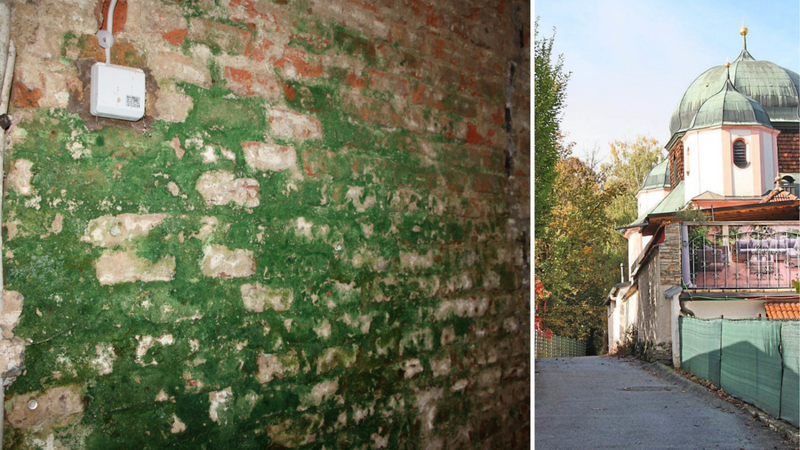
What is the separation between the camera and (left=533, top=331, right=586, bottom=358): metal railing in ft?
31.9

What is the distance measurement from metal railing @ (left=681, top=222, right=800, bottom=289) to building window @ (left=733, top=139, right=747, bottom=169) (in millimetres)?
742

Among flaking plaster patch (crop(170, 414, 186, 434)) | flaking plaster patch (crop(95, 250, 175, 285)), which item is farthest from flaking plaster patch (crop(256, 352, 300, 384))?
flaking plaster patch (crop(95, 250, 175, 285))

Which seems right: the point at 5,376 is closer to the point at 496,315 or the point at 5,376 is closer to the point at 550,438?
the point at 496,315

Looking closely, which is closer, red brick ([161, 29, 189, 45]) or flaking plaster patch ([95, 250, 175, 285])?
flaking plaster patch ([95, 250, 175, 285])

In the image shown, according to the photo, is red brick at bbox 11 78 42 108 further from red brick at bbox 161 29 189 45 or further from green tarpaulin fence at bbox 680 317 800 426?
green tarpaulin fence at bbox 680 317 800 426

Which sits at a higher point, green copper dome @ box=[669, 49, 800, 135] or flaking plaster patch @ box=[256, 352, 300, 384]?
green copper dome @ box=[669, 49, 800, 135]

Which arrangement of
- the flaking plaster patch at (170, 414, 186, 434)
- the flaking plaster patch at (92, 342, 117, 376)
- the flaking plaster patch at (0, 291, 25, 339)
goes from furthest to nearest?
1. the flaking plaster patch at (170, 414, 186, 434)
2. the flaking plaster patch at (92, 342, 117, 376)
3. the flaking plaster patch at (0, 291, 25, 339)

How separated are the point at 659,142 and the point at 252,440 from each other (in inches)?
189

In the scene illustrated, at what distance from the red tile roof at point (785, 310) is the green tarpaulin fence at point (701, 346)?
33.0 inches

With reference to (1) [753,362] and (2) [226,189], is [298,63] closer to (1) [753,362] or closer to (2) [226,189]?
(2) [226,189]

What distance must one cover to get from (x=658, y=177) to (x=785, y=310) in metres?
1.52

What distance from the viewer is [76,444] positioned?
1.48 m

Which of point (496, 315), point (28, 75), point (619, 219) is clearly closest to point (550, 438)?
point (619, 219)

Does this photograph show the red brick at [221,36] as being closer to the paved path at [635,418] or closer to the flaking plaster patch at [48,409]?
the flaking plaster patch at [48,409]
